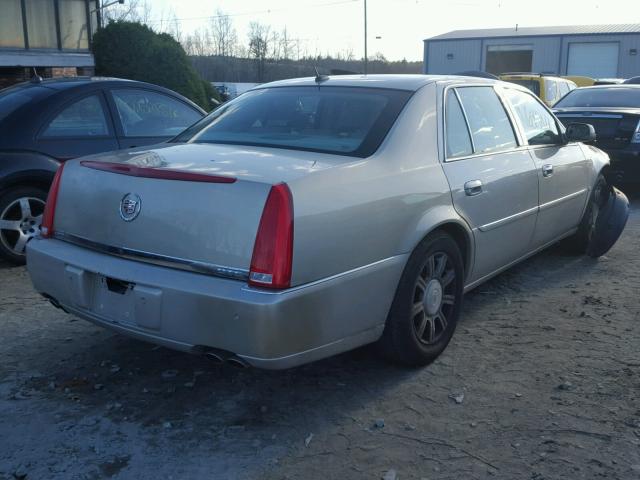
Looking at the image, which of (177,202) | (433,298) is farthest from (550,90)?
(177,202)

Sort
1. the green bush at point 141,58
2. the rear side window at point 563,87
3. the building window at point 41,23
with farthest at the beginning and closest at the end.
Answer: the green bush at point 141,58 < the building window at point 41,23 < the rear side window at point 563,87

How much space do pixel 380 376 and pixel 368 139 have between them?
129cm

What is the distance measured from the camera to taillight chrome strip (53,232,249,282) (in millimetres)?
2971

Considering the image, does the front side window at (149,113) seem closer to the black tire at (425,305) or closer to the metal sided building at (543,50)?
the black tire at (425,305)

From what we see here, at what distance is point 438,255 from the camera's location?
3.86 metres

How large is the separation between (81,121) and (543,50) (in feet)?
150

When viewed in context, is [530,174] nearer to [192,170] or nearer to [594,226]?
[594,226]

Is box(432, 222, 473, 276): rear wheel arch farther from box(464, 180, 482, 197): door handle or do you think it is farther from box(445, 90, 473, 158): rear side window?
box(445, 90, 473, 158): rear side window

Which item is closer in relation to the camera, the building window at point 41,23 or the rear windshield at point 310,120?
the rear windshield at point 310,120

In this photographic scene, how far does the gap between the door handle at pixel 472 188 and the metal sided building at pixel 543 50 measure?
4364 centimetres

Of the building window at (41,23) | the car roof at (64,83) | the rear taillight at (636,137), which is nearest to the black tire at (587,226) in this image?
the rear taillight at (636,137)

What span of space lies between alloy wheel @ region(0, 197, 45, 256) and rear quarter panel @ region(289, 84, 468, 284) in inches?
130

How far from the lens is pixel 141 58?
1900cm

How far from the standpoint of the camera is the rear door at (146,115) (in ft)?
20.3
